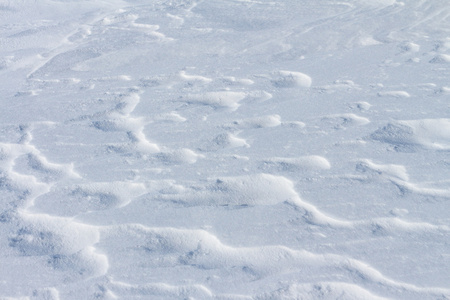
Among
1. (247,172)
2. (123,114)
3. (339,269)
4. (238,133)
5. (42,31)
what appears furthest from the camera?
(42,31)

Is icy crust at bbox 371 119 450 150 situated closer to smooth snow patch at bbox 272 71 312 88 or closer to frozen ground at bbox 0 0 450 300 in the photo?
frozen ground at bbox 0 0 450 300

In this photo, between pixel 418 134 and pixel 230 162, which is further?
pixel 418 134

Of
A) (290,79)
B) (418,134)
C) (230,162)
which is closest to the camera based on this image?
(230,162)

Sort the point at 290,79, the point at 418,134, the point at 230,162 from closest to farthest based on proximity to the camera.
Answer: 1. the point at 230,162
2. the point at 418,134
3. the point at 290,79

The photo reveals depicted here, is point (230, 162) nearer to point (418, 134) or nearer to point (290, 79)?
point (418, 134)

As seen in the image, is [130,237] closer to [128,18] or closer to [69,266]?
[69,266]

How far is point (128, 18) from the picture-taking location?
157 inches

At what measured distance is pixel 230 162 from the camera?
6.56 feet

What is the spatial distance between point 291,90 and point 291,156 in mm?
705

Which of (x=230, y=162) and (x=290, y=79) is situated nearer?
(x=230, y=162)

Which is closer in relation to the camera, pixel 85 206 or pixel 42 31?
pixel 85 206

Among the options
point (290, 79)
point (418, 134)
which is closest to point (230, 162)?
point (418, 134)

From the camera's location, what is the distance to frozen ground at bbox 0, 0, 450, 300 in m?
1.46

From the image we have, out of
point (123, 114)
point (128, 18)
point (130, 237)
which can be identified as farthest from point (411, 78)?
point (128, 18)
